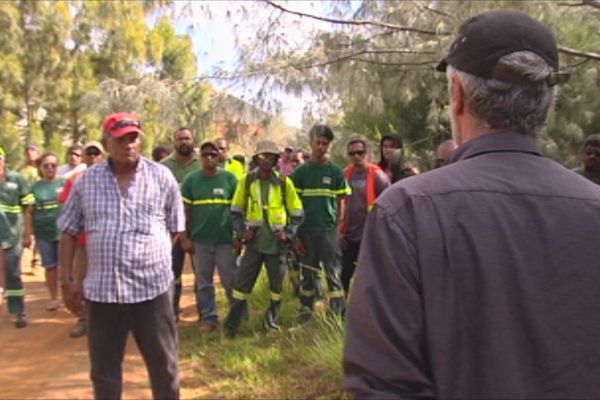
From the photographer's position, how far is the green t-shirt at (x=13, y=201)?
20.0 ft

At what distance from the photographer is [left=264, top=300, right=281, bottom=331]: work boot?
595 cm

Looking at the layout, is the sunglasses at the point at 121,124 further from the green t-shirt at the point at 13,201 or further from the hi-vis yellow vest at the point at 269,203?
the green t-shirt at the point at 13,201

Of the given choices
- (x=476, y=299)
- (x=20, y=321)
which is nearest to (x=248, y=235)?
(x=20, y=321)

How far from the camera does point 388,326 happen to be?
1244 mm

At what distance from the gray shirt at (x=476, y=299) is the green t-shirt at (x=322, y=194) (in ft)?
15.7

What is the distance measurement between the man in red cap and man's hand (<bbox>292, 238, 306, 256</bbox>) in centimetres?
255

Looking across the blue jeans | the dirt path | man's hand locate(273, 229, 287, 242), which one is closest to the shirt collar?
the dirt path

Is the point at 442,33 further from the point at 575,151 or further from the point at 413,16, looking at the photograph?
the point at 575,151

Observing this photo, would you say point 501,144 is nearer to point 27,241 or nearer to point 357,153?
point 357,153

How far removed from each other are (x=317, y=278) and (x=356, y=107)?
82.4 inches

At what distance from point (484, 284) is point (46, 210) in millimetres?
6306

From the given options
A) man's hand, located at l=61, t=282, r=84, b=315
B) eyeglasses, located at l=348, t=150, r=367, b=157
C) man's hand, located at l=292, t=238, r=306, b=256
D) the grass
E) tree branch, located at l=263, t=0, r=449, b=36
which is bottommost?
the grass

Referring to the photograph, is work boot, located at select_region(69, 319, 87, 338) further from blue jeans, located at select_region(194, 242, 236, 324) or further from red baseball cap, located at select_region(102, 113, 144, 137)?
red baseball cap, located at select_region(102, 113, 144, 137)

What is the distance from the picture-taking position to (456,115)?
1.42 meters
